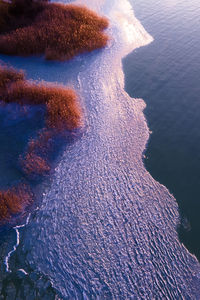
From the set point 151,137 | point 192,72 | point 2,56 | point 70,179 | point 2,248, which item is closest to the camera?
point 2,248

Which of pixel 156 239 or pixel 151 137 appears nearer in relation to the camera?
pixel 156 239

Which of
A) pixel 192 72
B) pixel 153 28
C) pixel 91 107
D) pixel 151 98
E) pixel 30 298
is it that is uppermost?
pixel 153 28

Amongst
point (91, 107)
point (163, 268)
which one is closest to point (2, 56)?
point (91, 107)

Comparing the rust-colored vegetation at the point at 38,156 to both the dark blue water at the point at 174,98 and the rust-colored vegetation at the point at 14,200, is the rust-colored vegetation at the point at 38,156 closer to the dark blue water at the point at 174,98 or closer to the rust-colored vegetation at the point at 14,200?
the rust-colored vegetation at the point at 14,200

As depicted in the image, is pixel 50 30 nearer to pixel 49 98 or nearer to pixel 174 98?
pixel 49 98

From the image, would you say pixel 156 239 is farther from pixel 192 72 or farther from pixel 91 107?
pixel 192 72

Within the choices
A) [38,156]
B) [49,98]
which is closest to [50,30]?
[49,98]

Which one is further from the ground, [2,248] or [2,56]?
[2,56]
